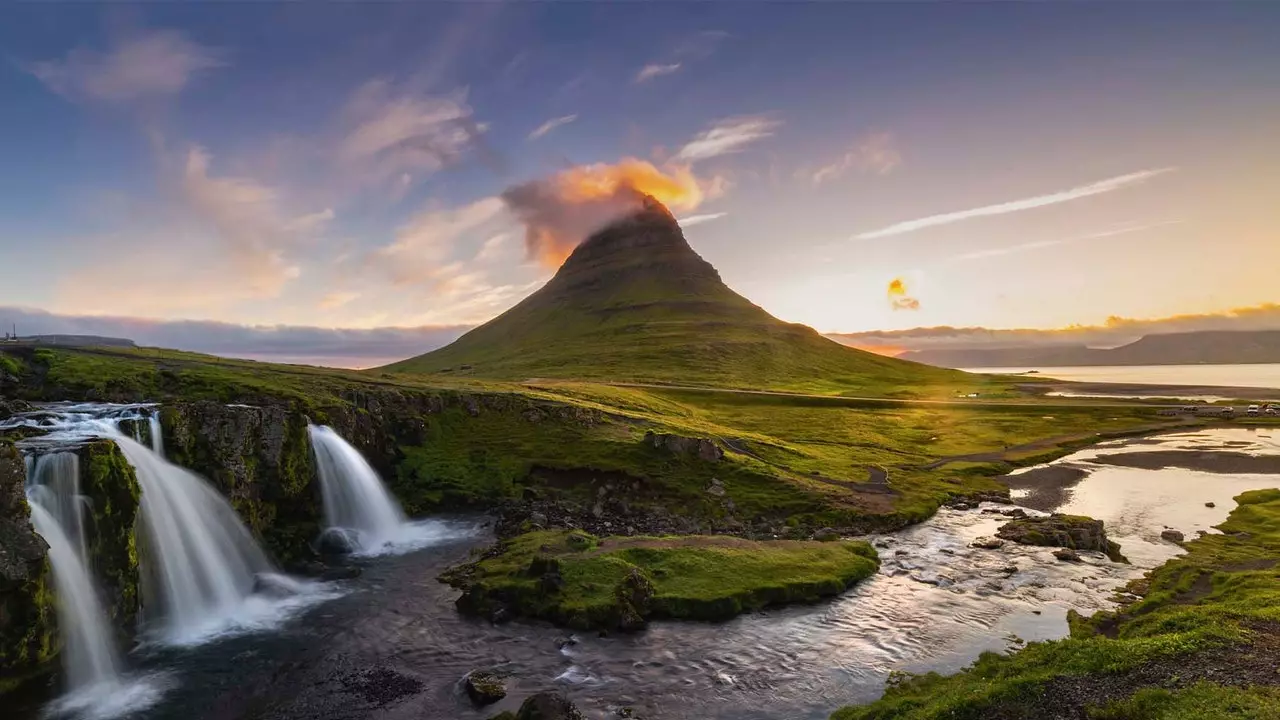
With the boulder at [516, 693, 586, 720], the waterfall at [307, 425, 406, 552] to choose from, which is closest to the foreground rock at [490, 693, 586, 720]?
the boulder at [516, 693, 586, 720]

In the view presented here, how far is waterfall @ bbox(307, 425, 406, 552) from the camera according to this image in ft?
171

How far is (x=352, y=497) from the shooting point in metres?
54.3

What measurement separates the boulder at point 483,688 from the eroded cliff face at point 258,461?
25246mm

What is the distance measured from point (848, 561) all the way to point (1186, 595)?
59.8 ft

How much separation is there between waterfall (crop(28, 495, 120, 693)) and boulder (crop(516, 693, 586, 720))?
20331 mm

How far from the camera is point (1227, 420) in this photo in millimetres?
139500

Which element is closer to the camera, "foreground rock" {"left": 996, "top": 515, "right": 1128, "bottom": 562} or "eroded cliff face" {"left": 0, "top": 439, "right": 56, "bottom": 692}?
"eroded cliff face" {"left": 0, "top": 439, "right": 56, "bottom": 692}

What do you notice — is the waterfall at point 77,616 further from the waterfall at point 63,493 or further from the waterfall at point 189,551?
the waterfall at point 189,551

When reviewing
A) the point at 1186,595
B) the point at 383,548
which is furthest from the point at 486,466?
the point at 1186,595

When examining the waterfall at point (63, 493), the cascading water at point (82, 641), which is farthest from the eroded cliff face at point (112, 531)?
the cascading water at point (82, 641)

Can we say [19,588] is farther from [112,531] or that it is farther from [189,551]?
[189,551]

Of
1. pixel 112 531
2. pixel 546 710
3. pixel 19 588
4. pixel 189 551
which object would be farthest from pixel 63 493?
pixel 546 710

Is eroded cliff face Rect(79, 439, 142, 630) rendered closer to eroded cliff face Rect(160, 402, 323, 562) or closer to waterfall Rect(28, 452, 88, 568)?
waterfall Rect(28, 452, 88, 568)

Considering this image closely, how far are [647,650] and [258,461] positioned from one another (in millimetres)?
34741
